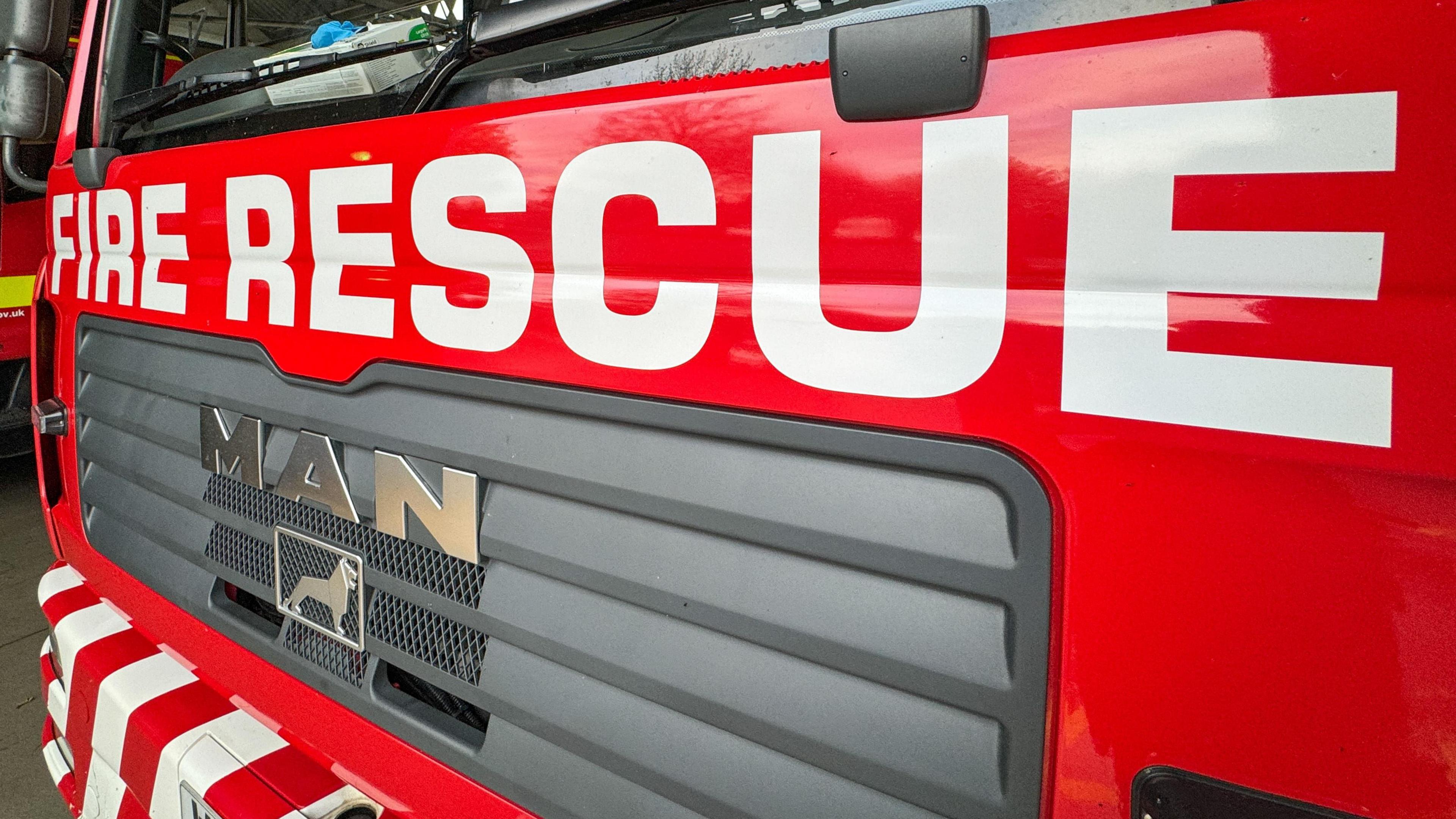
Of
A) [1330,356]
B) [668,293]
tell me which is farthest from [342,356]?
[1330,356]

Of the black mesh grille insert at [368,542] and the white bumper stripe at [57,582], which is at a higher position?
the black mesh grille insert at [368,542]

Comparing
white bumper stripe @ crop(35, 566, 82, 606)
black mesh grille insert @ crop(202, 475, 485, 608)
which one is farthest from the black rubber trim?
white bumper stripe @ crop(35, 566, 82, 606)

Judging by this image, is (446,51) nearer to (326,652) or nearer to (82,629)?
(326,652)

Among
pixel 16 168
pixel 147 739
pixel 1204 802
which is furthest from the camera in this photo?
pixel 16 168

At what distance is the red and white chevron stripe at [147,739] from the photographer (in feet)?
3.97

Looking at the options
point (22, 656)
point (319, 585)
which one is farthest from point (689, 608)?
point (22, 656)

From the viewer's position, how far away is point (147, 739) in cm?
135

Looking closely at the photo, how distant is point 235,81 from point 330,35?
0.57 feet

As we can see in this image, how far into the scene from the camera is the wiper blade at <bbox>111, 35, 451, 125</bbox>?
120cm

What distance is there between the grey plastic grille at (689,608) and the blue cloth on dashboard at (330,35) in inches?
21.9

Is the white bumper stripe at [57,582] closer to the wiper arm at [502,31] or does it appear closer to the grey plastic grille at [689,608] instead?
the grey plastic grille at [689,608]

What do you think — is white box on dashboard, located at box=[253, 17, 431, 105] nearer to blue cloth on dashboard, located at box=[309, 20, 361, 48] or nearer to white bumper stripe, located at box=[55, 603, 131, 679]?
blue cloth on dashboard, located at box=[309, 20, 361, 48]

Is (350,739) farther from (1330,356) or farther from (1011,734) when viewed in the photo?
(1330,356)

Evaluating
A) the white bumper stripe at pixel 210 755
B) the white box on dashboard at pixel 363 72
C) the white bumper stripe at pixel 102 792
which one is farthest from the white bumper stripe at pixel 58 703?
the white box on dashboard at pixel 363 72
